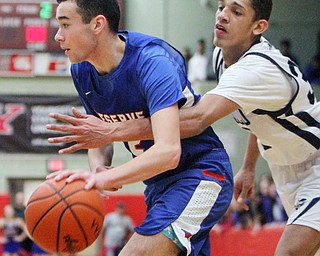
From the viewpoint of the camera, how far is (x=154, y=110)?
5027 millimetres

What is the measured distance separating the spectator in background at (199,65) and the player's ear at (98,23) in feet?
43.1

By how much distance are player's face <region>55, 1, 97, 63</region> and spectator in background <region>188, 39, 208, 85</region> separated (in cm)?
1314

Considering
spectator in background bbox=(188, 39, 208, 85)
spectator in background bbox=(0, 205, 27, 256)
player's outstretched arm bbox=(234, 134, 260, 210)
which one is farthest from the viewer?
spectator in background bbox=(188, 39, 208, 85)

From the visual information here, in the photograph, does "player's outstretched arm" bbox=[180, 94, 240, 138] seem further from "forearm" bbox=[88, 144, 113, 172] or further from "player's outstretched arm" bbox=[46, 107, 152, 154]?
"forearm" bbox=[88, 144, 113, 172]

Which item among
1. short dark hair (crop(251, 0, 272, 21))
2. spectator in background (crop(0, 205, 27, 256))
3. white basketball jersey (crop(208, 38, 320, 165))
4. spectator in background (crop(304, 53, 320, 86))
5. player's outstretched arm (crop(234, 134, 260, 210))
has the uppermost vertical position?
short dark hair (crop(251, 0, 272, 21))

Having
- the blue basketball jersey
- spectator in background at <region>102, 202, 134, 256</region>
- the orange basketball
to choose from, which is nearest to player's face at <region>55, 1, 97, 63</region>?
the blue basketball jersey

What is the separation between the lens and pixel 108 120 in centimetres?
564

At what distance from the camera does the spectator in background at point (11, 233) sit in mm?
17047

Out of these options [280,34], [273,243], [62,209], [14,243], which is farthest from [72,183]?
[280,34]

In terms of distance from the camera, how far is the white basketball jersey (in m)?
5.65

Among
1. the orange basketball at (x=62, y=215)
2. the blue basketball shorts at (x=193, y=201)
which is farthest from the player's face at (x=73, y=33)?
the blue basketball shorts at (x=193, y=201)

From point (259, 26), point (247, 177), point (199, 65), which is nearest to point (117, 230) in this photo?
point (199, 65)

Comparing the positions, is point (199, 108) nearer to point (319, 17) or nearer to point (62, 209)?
point (62, 209)

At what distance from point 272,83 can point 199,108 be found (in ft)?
2.03
